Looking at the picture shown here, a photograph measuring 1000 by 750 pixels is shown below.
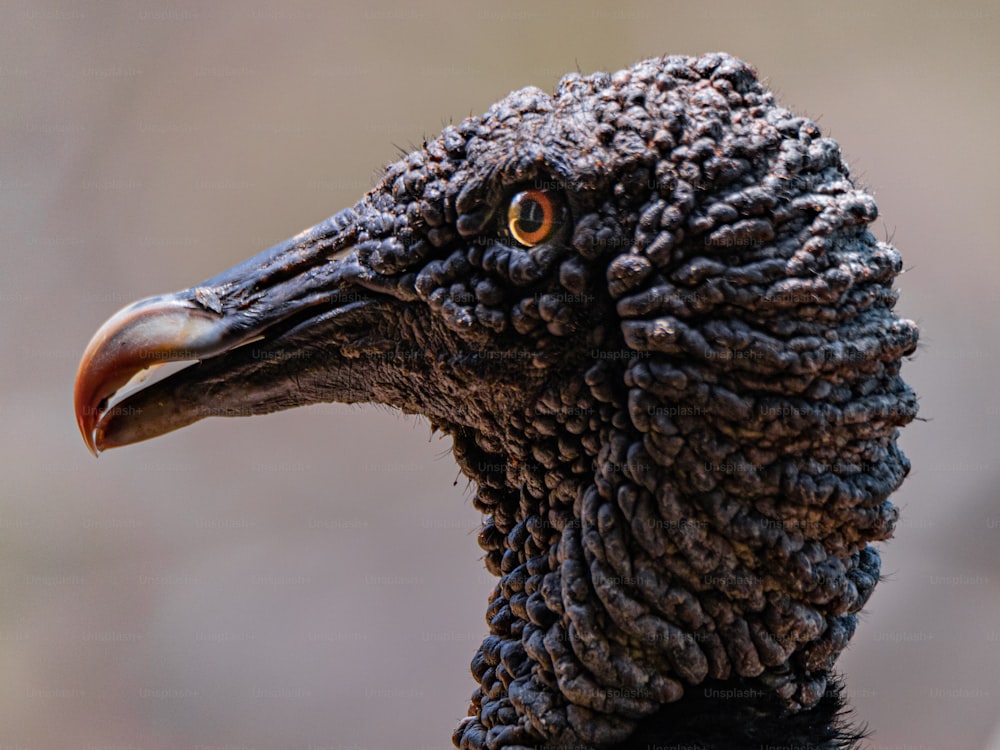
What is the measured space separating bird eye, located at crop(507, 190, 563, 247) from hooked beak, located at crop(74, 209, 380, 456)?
368 mm

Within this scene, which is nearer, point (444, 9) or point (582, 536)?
point (582, 536)

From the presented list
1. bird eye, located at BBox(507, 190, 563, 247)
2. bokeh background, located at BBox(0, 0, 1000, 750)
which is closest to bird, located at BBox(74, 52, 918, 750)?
bird eye, located at BBox(507, 190, 563, 247)

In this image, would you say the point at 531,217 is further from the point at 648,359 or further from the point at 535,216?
the point at 648,359

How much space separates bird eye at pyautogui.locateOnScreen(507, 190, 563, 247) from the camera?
2.08 meters

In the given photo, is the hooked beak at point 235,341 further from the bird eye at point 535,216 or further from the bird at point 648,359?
the bird eye at point 535,216

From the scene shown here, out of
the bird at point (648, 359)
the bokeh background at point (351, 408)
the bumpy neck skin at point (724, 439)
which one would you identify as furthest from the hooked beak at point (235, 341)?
the bokeh background at point (351, 408)

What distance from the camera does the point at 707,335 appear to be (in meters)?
1.96

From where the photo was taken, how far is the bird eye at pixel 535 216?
2.08m

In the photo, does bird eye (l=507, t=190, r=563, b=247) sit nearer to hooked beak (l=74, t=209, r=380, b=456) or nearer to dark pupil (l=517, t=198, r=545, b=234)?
dark pupil (l=517, t=198, r=545, b=234)

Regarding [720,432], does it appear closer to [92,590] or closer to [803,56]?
[803,56]

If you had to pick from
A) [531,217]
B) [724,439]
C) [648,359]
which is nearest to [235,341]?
[531,217]

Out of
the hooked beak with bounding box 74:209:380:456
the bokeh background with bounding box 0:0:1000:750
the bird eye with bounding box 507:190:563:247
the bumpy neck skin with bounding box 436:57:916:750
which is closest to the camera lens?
the bumpy neck skin with bounding box 436:57:916:750

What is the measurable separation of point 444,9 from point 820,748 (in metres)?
4.24

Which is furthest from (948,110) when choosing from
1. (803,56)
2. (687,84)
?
(687,84)
